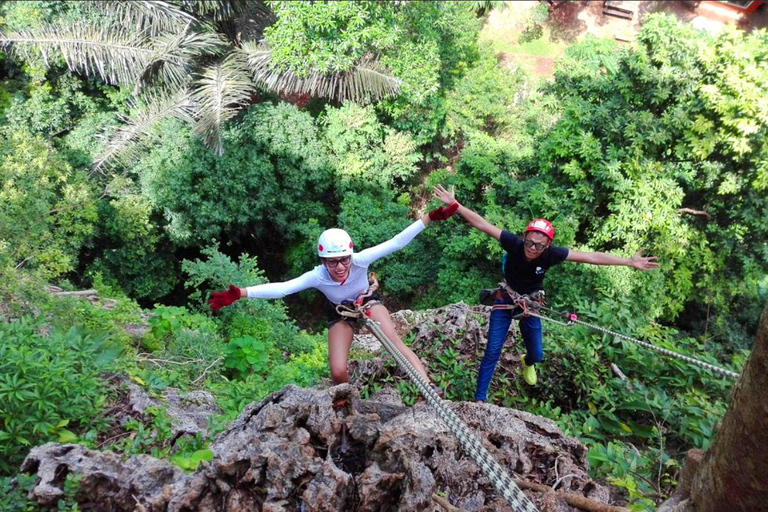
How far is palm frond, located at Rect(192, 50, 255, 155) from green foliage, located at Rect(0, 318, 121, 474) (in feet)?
36.6

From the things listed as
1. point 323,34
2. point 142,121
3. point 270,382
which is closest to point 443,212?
point 270,382

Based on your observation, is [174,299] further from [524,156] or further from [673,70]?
[673,70]

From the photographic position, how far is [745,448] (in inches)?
66.6

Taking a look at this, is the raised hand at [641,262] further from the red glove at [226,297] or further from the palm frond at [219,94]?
the palm frond at [219,94]

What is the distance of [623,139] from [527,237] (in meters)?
7.30

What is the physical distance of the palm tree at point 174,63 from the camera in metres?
14.9

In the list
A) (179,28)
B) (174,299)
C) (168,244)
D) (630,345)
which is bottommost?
(174,299)

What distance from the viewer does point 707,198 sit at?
12125 millimetres

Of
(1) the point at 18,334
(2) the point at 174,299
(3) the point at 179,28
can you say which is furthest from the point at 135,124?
(1) the point at 18,334

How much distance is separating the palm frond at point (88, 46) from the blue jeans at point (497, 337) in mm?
13208

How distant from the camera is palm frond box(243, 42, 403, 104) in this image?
15250 mm

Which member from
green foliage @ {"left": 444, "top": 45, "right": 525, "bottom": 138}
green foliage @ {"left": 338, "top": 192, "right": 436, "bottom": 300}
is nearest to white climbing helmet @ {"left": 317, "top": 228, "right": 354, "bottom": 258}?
green foliage @ {"left": 338, "top": 192, "right": 436, "bottom": 300}

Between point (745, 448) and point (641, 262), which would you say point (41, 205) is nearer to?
point (641, 262)

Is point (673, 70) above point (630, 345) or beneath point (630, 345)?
above
